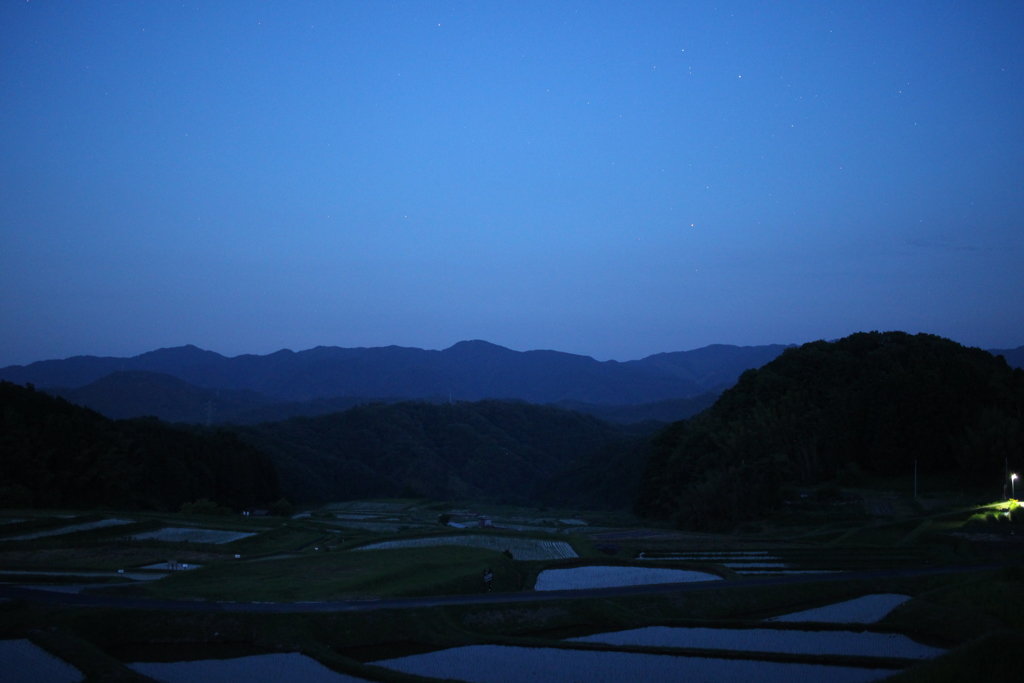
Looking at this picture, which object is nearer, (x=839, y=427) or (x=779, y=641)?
(x=779, y=641)

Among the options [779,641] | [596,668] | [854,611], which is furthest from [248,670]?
[854,611]

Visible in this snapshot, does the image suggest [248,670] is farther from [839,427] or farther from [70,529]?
[839,427]

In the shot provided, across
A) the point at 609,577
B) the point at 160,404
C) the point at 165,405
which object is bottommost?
the point at 609,577

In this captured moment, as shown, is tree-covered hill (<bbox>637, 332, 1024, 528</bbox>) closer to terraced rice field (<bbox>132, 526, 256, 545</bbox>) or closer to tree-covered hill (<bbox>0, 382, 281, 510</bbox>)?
terraced rice field (<bbox>132, 526, 256, 545</bbox>)

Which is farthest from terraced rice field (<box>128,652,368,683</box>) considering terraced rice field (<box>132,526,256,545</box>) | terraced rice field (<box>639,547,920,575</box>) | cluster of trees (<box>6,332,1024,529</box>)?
cluster of trees (<box>6,332,1024,529</box>)

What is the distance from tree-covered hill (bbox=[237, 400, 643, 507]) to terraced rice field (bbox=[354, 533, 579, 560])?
47175 millimetres

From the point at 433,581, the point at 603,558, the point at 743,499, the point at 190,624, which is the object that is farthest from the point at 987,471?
the point at 190,624

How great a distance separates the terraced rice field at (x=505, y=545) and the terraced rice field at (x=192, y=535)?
759cm

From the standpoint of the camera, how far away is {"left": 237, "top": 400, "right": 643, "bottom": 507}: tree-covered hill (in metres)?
93.3

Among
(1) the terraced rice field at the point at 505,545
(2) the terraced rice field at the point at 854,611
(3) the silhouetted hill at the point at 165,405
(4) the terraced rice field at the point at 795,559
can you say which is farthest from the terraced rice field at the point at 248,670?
(3) the silhouetted hill at the point at 165,405

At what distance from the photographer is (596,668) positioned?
1738 centimetres

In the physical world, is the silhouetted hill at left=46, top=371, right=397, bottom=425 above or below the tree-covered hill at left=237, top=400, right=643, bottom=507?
above

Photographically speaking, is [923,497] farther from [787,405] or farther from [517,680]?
[517,680]

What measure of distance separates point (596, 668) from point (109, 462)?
5007cm
